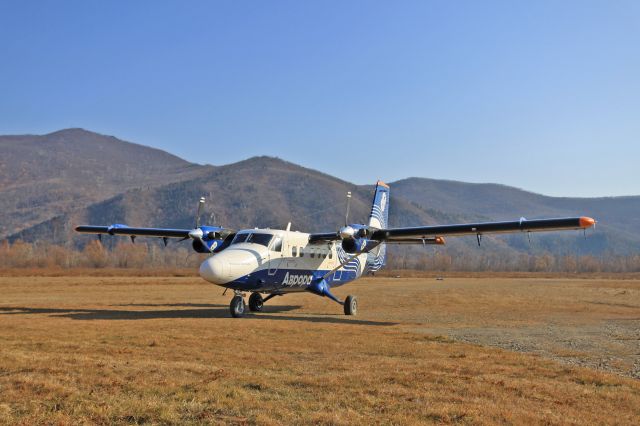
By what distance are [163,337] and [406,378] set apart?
770 centimetres

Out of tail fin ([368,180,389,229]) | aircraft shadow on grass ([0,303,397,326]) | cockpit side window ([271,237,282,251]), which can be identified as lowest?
aircraft shadow on grass ([0,303,397,326])

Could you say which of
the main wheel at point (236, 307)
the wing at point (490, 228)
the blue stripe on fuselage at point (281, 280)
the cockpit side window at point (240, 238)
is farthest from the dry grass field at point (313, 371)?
the wing at point (490, 228)

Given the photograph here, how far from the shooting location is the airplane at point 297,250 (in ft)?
73.6

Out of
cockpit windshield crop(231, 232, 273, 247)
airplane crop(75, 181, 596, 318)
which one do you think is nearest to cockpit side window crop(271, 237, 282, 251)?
airplane crop(75, 181, 596, 318)

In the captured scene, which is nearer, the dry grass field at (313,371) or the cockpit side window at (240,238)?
the dry grass field at (313,371)

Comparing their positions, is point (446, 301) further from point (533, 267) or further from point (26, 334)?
point (533, 267)

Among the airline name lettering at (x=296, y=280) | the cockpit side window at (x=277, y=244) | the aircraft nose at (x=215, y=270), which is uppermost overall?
the cockpit side window at (x=277, y=244)

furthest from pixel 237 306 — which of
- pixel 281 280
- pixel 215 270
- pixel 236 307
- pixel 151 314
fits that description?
pixel 151 314

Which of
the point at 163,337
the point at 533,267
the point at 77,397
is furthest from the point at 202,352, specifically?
the point at 533,267

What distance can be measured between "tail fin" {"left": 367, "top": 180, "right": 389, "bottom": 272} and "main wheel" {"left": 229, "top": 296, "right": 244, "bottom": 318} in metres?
8.43

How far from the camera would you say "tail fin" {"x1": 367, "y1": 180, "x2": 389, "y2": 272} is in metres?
29.8

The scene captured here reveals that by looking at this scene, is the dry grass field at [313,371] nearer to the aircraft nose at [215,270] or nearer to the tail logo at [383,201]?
the aircraft nose at [215,270]

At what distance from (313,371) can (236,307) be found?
40.5 ft

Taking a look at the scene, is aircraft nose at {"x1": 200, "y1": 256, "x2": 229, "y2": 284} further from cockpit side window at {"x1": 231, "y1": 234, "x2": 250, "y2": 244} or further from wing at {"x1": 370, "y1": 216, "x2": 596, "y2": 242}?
wing at {"x1": 370, "y1": 216, "x2": 596, "y2": 242}
